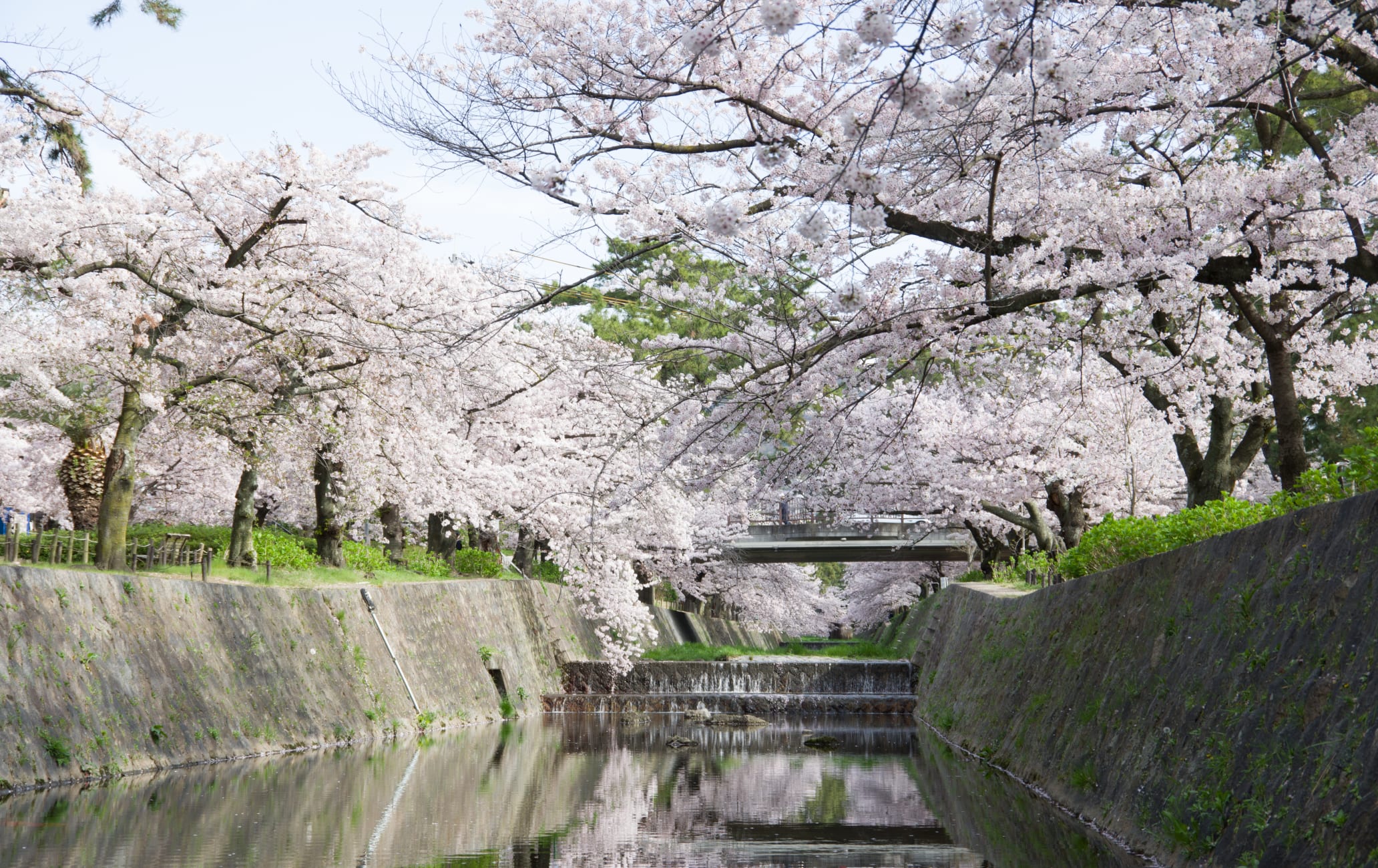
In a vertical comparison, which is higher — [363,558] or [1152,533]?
[1152,533]

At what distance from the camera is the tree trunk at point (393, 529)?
28391 mm

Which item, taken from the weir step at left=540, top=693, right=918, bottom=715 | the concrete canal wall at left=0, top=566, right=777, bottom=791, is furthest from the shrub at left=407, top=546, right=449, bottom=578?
the weir step at left=540, top=693, right=918, bottom=715

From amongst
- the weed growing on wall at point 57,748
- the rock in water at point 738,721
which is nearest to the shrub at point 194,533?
the weed growing on wall at point 57,748

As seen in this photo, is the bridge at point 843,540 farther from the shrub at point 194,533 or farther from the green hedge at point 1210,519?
the green hedge at point 1210,519

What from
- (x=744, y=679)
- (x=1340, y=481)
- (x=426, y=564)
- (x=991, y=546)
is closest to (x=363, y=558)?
(x=426, y=564)

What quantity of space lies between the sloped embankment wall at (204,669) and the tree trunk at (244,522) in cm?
156

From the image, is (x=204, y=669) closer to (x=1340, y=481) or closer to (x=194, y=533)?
(x=194, y=533)

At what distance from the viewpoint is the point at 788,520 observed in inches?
1618

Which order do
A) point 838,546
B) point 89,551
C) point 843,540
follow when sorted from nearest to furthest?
point 89,551, point 843,540, point 838,546

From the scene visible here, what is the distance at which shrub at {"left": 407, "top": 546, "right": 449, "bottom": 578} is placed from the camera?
27.5 metres

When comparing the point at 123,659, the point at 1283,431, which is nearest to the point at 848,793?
the point at 1283,431

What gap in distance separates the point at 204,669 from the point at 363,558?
9713 mm

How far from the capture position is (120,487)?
1641 centimetres

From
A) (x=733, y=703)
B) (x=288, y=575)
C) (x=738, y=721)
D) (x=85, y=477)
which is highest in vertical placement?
(x=85, y=477)
